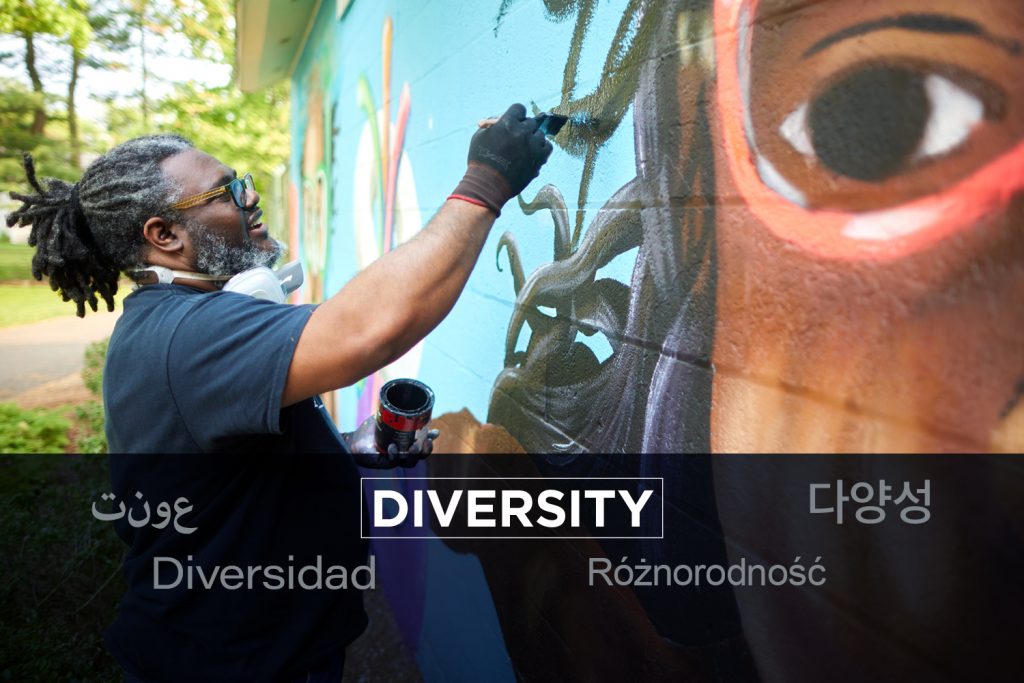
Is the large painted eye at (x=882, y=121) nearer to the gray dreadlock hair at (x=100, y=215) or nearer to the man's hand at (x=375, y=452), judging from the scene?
the man's hand at (x=375, y=452)

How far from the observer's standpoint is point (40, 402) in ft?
30.1

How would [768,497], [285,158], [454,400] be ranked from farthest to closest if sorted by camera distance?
[285,158] → [454,400] → [768,497]

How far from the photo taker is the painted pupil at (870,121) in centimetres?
97

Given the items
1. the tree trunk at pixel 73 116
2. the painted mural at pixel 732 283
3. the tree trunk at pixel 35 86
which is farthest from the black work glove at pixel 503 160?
the tree trunk at pixel 73 116

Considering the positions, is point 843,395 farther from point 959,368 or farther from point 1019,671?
point 1019,671

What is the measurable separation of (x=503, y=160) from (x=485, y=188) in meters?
0.09

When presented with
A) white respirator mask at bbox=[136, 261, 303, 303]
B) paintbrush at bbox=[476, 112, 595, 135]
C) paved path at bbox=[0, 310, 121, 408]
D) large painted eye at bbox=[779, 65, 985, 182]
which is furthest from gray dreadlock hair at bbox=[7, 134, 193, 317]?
paved path at bbox=[0, 310, 121, 408]

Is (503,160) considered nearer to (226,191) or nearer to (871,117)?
(871,117)

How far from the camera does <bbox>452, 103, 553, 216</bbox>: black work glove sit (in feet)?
5.22

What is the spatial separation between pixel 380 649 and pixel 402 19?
3.22 meters

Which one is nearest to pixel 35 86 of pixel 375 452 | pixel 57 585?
pixel 57 585

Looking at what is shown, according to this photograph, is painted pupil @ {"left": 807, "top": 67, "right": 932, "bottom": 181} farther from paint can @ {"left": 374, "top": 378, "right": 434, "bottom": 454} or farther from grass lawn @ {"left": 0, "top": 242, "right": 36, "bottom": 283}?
grass lawn @ {"left": 0, "top": 242, "right": 36, "bottom": 283}

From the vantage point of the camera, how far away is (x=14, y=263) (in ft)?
78.5

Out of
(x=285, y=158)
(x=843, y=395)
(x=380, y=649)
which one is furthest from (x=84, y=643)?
(x=285, y=158)
